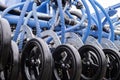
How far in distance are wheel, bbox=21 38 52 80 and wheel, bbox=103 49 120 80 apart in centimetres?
46

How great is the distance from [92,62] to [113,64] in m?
0.17

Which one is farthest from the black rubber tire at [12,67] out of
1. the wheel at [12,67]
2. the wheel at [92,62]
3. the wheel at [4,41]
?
the wheel at [92,62]

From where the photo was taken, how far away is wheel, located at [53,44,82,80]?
107 centimetres

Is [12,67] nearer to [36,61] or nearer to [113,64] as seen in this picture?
[36,61]

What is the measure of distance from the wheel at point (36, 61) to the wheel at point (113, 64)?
0.46m

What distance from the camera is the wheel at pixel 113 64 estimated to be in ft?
4.36

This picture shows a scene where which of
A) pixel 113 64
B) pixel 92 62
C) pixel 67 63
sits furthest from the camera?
pixel 113 64

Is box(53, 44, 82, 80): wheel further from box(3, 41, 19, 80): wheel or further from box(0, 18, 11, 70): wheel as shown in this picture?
box(0, 18, 11, 70): wheel

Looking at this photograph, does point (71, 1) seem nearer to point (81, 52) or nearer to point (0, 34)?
point (81, 52)

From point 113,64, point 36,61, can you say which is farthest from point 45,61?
point 113,64

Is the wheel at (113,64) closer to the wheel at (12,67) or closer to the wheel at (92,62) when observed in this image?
the wheel at (92,62)

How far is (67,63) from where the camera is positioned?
1113 mm

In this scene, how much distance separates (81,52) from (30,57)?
0.28 m

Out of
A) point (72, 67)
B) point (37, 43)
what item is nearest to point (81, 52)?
point (72, 67)
